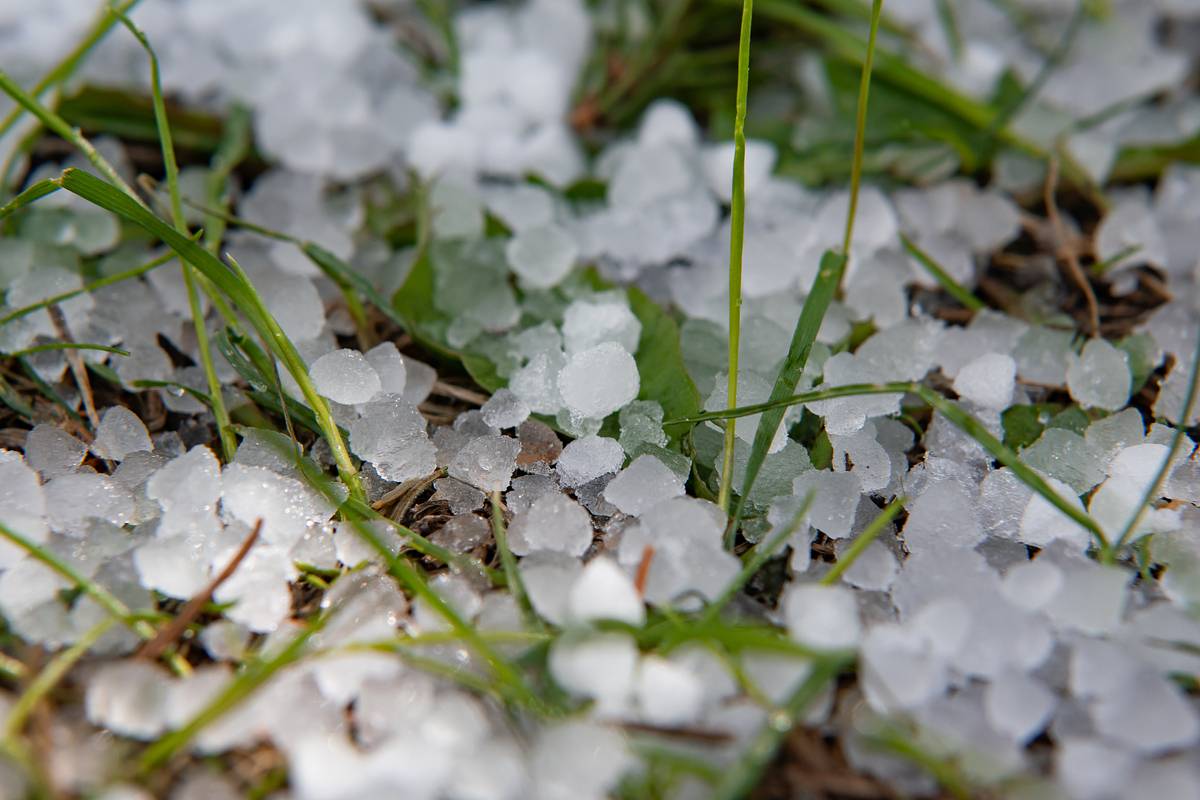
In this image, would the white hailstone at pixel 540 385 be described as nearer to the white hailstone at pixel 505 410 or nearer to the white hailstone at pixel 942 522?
the white hailstone at pixel 505 410

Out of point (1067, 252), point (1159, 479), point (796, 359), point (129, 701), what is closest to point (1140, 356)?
point (1067, 252)

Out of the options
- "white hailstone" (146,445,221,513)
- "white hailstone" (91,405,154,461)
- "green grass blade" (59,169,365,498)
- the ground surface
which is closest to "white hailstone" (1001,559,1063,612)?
the ground surface

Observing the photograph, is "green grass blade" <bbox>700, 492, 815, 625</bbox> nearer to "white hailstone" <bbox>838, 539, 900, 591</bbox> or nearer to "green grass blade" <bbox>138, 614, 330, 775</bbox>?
"white hailstone" <bbox>838, 539, 900, 591</bbox>

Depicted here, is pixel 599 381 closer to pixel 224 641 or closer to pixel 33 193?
pixel 224 641

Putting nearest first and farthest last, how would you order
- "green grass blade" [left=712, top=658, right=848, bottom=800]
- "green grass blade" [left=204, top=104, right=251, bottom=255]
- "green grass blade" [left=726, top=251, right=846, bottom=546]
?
"green grass blade" [left=712, top=658, right=848, bottom=800] < "green grass blade" [left=726, top=251, right=846, bottom=546] < "green grass blade" [left=204, top=104, right=251, bottom=255]

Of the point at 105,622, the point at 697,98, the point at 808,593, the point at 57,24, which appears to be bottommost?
the point at 105,622

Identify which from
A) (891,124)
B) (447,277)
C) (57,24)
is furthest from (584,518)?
(57,24)

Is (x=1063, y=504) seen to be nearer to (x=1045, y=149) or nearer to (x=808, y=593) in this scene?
(x=808, y=593)
